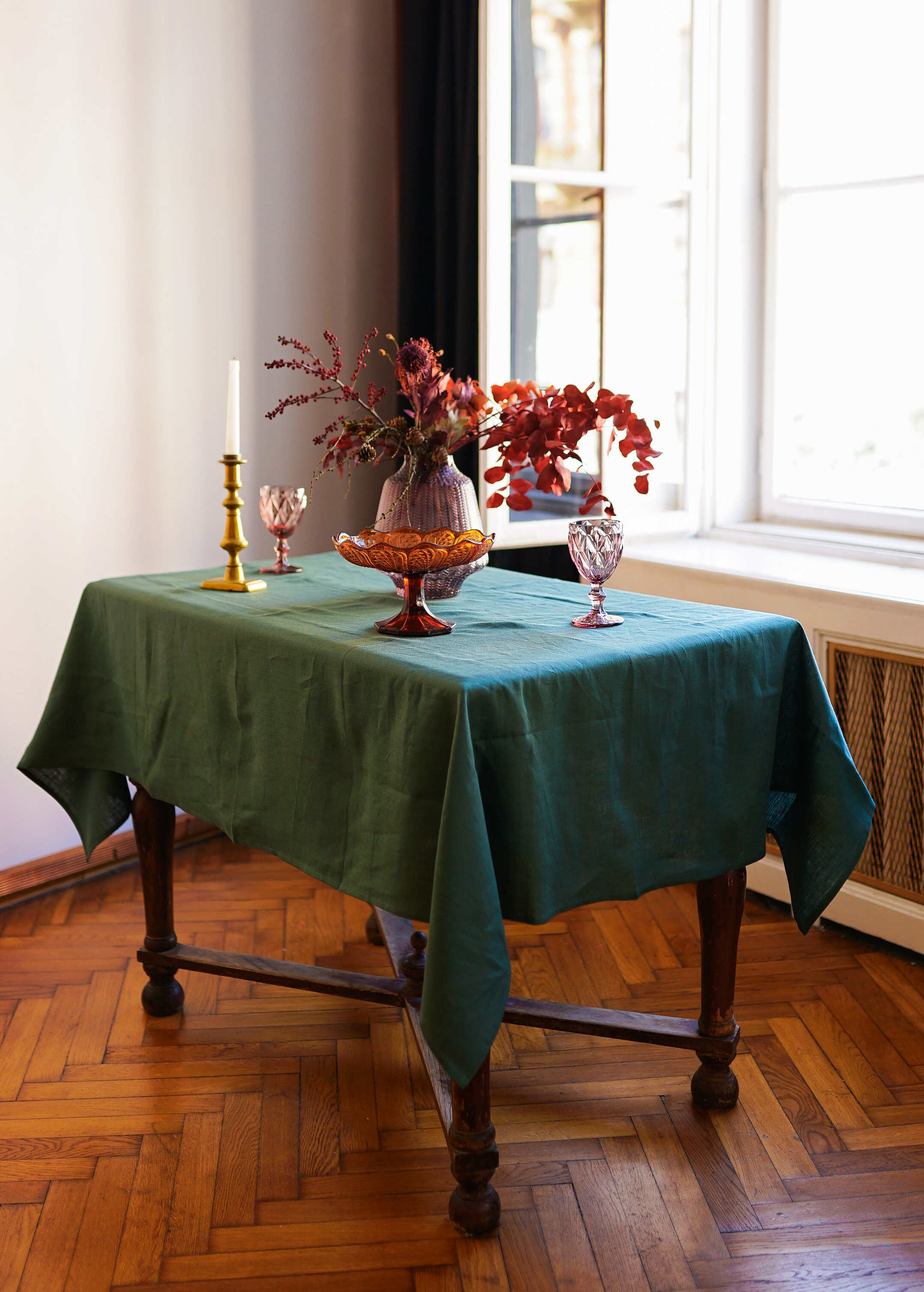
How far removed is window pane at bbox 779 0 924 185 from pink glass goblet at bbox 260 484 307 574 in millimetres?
1885

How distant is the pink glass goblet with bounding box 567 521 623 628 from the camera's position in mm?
1904

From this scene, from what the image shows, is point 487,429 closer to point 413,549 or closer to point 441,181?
point 413,549

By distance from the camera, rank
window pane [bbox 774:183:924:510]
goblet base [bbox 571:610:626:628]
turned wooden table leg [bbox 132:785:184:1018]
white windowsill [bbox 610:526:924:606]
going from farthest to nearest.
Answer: window pane [bbox 774:183:924:510] → white windowsill [bbox 610:526:924:606] → turned wooden table leg [bbox 132:785:184:1018] → goblet base [bbox 571:610:626:628]

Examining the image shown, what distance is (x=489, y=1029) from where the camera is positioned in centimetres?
158

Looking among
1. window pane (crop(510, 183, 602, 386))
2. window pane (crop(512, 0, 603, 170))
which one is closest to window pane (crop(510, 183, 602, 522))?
window pane (crop(510, 183, 602, 386))

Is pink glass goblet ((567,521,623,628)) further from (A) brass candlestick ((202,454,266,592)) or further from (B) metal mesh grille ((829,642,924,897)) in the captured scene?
(B) metal mesh grille ((829,642,924,897))

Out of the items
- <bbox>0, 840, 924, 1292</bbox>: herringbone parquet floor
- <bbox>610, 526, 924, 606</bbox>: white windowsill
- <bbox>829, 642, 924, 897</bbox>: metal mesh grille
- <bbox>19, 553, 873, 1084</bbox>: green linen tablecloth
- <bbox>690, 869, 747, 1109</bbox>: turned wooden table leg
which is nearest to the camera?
<bbox>19, 553, 873, 1084</bbox>: green linen tablecloth

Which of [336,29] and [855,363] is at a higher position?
[336,29]

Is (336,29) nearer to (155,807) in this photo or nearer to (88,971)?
(155,807)

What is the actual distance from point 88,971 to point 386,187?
7.54 feet

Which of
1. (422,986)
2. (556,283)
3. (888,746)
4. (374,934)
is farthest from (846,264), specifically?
(422,986)

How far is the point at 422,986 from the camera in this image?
87.6 inches

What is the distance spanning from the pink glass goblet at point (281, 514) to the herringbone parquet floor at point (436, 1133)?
2.94 ft

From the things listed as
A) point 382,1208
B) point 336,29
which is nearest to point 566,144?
point 336,29
